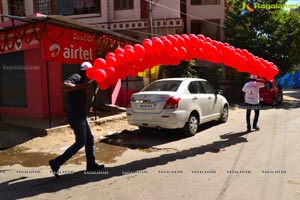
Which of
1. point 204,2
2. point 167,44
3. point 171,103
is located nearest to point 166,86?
point 171,103

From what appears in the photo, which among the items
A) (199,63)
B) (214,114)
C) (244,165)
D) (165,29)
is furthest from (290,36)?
(244,165)

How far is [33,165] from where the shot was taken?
6484 millimetres

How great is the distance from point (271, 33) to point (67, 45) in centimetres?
1433

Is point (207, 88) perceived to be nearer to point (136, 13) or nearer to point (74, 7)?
point (136, 13)

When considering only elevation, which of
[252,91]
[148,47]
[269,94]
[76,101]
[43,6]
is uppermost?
[43,6]

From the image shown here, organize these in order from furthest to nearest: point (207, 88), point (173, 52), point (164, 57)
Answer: point (207, 88) → point (164, 57) → point (173, 52)

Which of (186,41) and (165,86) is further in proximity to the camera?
(165,86)

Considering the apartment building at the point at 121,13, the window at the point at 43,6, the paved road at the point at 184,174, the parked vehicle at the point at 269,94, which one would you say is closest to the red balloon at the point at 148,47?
the paved road at the point at 184,174

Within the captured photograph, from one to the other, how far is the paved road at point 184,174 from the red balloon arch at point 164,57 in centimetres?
179

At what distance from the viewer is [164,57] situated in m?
7.21

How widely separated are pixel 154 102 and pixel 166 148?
129 cm

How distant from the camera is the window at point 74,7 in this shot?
2098 cm

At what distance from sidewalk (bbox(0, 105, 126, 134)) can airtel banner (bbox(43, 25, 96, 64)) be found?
81.3 inches

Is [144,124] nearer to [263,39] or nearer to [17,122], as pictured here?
[17,122]
